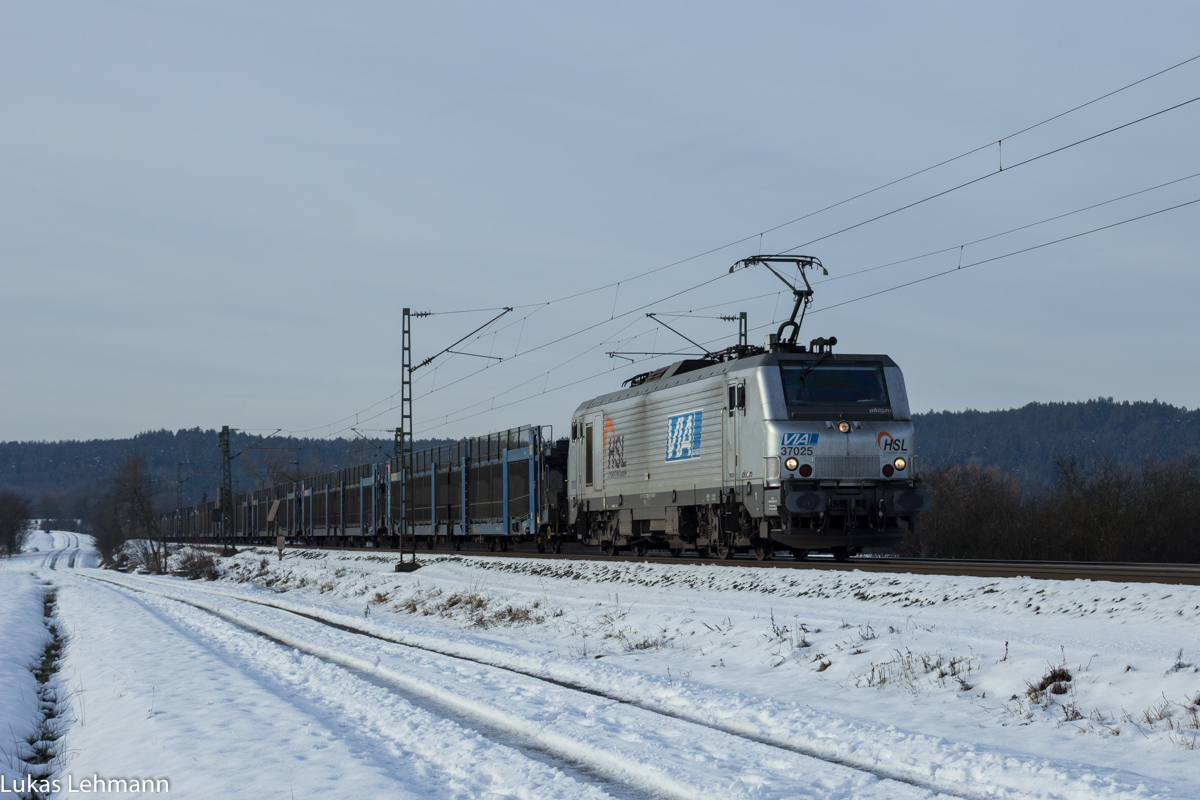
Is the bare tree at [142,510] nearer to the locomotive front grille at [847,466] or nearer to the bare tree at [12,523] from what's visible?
the locomotive front grille at [847,466]

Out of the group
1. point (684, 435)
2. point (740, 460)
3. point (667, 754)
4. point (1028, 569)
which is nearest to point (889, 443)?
point (740, 460)

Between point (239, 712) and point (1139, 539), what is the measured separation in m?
27.2

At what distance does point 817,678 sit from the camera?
11344 millimetres

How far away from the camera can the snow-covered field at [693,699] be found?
7.19 metres

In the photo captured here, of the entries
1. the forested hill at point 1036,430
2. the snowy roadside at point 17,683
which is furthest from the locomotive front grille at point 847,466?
the forested hill at point 1036,430

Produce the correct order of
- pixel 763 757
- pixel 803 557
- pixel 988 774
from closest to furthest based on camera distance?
pixel 988 774 → pixel 763 757 → pixel 803 557

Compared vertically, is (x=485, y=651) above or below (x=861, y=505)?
below

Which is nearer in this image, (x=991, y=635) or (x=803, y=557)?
(x=991, y=635)

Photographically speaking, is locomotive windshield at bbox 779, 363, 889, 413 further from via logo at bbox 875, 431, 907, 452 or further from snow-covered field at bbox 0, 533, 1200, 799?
snow-covered field at bbox 0, 533, 1200, 799

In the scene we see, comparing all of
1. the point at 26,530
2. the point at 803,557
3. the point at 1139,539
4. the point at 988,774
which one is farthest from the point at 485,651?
the point at 26,530

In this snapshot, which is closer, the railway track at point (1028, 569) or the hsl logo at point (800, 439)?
the railway track at point (1028, 569)

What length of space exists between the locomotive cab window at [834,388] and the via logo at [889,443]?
1.57 ft

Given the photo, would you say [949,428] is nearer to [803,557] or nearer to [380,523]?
[380,523]

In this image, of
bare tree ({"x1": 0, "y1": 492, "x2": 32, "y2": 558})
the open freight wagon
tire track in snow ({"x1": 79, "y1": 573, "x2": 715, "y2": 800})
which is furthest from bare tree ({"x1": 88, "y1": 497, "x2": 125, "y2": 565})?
tire track in snow ({"x1": 79, "y1": 573, "x2": 715, "y2": 800})
